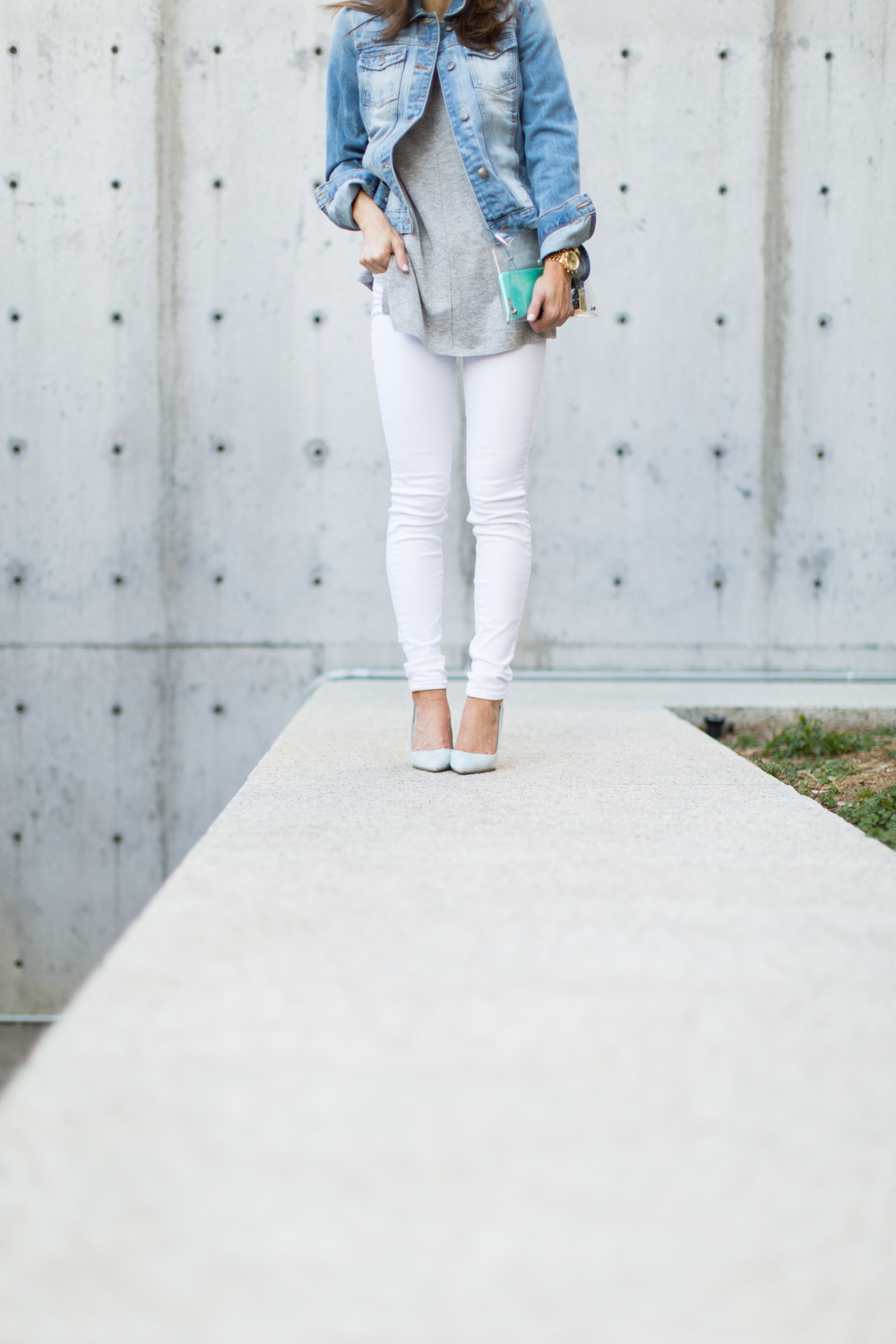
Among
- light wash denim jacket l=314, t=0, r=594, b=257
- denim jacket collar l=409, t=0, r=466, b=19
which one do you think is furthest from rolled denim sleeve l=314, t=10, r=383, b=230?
denim jacket collar l=409, t=0, r=466, b=19

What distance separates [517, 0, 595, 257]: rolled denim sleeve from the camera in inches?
63.6

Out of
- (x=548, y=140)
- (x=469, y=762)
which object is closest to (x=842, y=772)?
(x=469, y=762)

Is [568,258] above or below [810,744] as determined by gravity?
above

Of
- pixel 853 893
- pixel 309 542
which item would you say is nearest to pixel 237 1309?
pixel 853 893

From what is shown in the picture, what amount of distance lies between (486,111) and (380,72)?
0.58ft

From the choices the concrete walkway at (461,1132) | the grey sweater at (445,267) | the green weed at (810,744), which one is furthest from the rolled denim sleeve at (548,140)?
the green weed at (810,744)

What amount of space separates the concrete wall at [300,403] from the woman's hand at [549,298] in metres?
1.84

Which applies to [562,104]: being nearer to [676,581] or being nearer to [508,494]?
[508,494]

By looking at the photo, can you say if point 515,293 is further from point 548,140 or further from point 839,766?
point 839,766

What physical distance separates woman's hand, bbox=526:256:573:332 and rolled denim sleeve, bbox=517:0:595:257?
35 millimetres

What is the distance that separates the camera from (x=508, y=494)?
1.72 m

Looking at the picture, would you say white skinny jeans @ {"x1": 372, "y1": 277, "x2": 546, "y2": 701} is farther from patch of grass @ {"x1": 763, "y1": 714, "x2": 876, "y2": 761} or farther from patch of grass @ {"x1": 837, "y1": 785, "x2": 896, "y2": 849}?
patch of grass @ {"x1": 763, "y1": 714, "x2": 876, "y2": 761}

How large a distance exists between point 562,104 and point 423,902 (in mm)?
1296

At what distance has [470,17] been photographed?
1.59 metres
